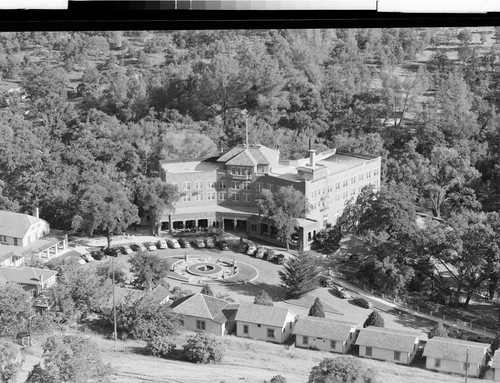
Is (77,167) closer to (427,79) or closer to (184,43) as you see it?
(184,43)

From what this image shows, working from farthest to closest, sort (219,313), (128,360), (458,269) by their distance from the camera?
(458,269) < (219,313) < (128,360)

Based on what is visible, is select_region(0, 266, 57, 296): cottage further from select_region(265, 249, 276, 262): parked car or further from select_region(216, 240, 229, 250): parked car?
select_region(265, 249, 276, 262): parked car

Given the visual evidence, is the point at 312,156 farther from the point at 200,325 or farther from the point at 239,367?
the point at 239,367

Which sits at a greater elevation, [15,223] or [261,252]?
[15,223]

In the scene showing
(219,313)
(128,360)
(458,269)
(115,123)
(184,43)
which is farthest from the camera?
(184,43)

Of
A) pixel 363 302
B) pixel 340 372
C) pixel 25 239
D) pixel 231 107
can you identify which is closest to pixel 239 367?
pixel 340 372

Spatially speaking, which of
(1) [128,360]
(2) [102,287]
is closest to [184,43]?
(2) [102,287]
